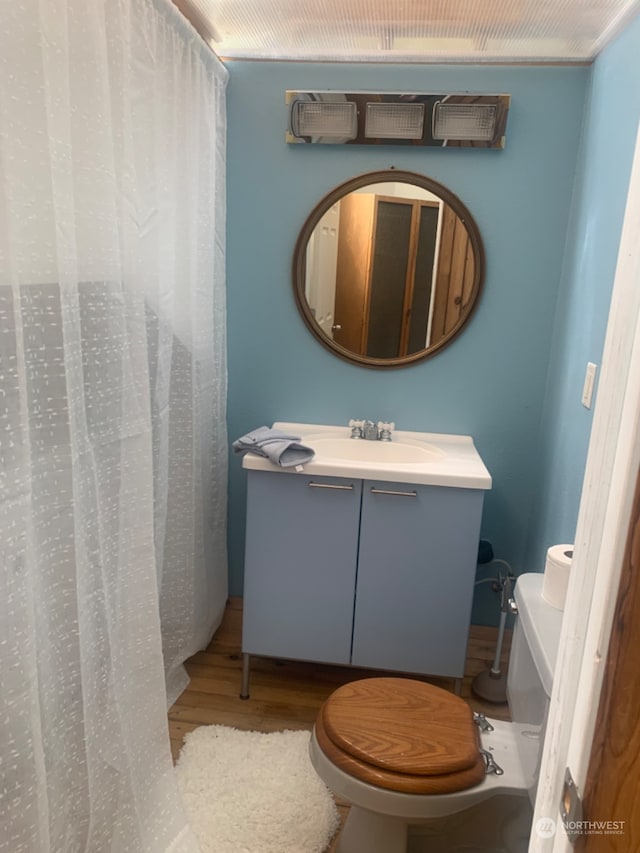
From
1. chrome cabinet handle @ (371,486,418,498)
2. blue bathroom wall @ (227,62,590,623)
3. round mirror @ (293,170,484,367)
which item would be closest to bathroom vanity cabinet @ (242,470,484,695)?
chrome cabinet handle @ (371,486,418,498)

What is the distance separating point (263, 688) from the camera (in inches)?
86.5

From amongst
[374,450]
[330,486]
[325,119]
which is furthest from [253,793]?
[325,119]

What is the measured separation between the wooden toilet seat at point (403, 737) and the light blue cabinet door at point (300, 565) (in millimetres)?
486

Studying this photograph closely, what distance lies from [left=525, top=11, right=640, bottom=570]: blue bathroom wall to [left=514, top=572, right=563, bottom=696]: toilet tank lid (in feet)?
1.31

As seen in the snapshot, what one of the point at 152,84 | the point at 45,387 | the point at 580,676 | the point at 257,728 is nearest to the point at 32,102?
the point at 45,387

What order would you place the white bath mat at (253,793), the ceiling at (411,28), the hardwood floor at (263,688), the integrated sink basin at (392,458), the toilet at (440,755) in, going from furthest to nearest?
the hardwood floor at (263,688)
the integrated sink basin at (392,458)
the ceiling at (411,28)
the white bath mat at (253,793)
the toilet at (440,755)

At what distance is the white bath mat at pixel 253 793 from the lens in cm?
160

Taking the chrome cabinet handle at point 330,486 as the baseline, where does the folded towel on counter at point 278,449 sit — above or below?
above

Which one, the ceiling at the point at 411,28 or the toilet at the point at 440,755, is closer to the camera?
the toilet at the point at 440,755

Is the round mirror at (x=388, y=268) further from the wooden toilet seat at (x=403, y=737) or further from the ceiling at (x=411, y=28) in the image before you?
the wooden toilet seat at (x=403, y=737)

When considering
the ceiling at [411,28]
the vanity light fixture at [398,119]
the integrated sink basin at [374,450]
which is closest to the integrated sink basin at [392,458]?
the integrated sink basin at [374,450]

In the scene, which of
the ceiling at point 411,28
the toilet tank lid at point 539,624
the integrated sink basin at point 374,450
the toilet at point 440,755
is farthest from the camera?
the integrated sink basin at point 374,450

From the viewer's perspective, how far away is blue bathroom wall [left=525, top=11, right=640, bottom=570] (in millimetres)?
1638

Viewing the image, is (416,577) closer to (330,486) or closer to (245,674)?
(330,486)
